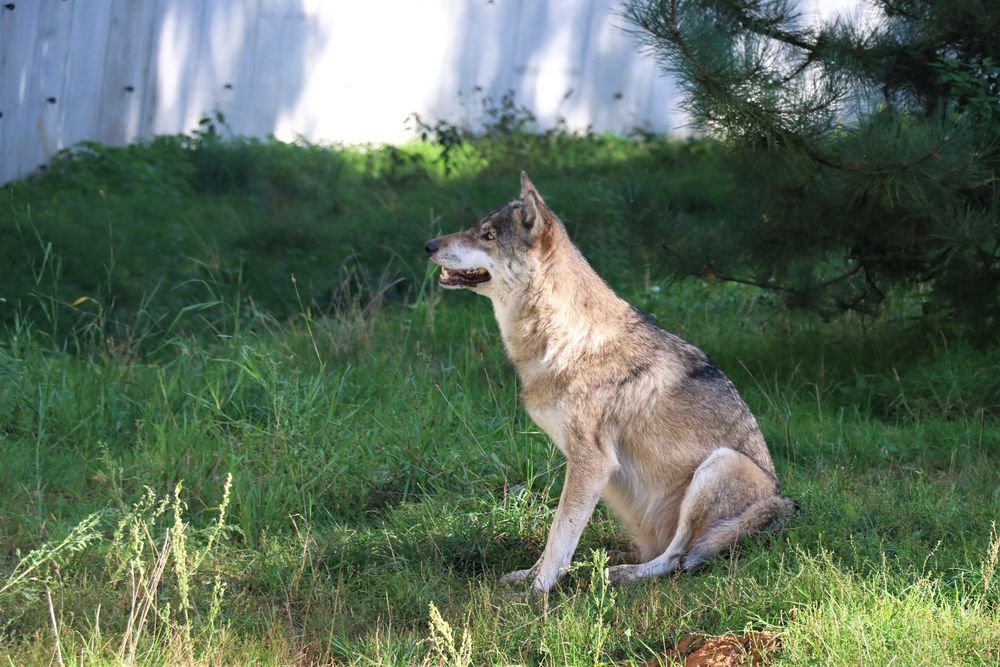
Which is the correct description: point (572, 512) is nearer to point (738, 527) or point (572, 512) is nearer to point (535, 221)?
point (738, 527)

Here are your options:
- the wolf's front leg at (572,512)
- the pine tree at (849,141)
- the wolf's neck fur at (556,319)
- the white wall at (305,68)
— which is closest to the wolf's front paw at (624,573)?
the wolf's front leg at (572,512)

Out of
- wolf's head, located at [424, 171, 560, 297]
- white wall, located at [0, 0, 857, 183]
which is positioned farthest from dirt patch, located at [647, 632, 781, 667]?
white wall, located at [0, 0, 857, 183]

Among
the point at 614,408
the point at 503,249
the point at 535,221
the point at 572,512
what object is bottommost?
the point at 572,512

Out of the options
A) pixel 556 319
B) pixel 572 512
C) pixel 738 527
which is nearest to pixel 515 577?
pixel 572 512

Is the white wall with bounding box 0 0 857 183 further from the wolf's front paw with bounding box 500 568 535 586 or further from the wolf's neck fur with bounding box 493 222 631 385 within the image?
the wolf's front paw with bounding box 500 568 535 586

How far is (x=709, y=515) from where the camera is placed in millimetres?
4566

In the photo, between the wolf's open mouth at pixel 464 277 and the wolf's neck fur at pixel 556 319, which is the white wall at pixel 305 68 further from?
the wolf's neck fur at pixel 556 319

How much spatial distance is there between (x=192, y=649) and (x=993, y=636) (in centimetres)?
258

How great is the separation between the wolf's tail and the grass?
6 centimetres

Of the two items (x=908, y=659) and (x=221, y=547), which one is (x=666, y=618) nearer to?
(x=908, y=659)

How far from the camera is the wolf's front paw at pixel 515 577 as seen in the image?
14.9ft

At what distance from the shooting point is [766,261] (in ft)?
23.5

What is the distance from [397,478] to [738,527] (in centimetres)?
173

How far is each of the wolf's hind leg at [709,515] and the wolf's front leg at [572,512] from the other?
0.21 m
